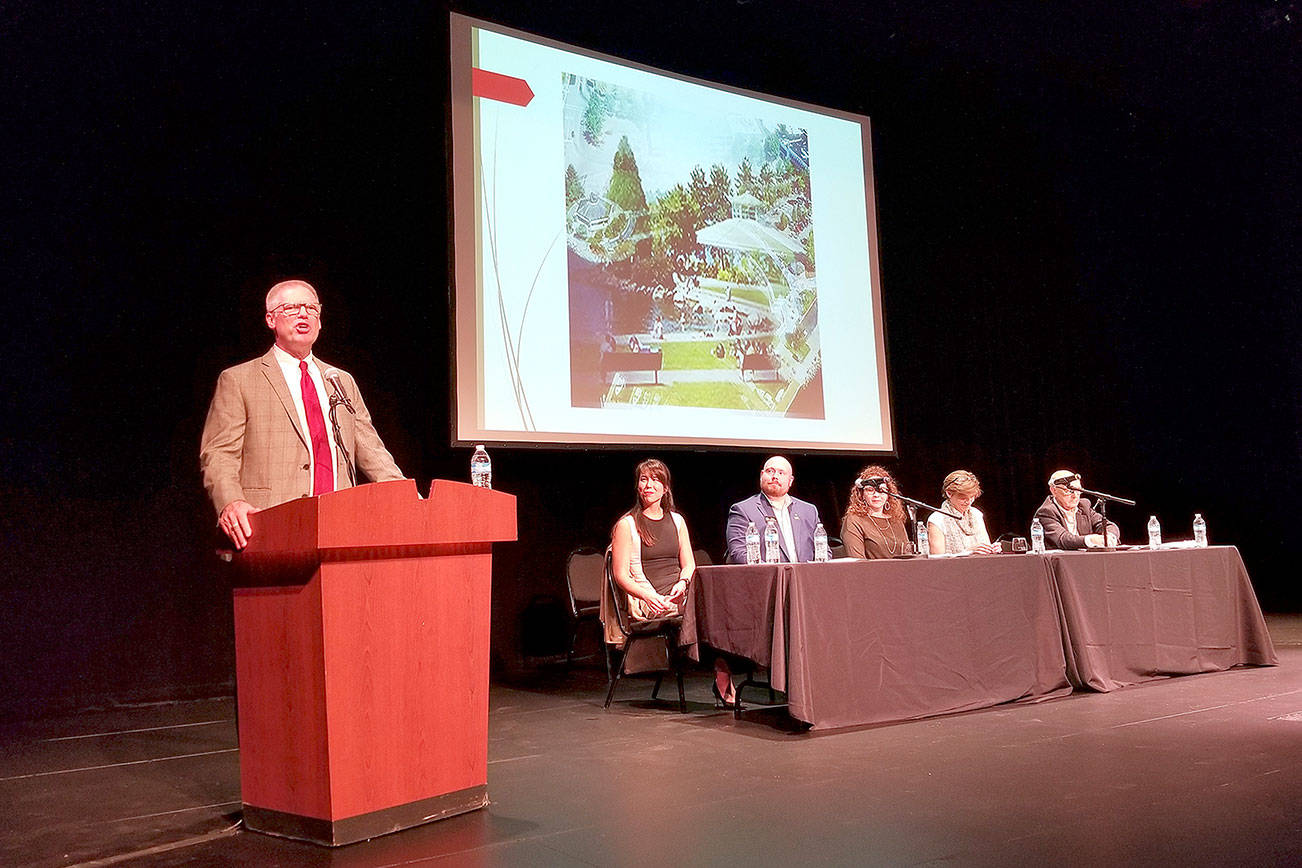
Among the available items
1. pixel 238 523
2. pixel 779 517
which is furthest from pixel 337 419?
pixel 779 517

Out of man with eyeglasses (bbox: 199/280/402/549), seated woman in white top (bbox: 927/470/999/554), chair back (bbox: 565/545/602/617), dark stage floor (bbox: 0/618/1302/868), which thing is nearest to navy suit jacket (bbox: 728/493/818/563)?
seated woman in white top (bbox: 927/470/999/554)

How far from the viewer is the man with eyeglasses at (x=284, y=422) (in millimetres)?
2512

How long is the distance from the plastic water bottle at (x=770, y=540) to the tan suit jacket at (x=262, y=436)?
1671 millimetres

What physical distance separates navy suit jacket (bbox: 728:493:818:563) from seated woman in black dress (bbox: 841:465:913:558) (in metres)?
0.15

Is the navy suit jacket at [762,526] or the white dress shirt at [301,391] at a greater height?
the white dress shirt at [301,391]

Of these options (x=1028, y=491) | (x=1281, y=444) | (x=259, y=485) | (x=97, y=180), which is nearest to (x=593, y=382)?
(x=97, y=180)

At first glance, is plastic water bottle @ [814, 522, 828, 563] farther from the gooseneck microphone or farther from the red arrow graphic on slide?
the red arrow graphic on slide

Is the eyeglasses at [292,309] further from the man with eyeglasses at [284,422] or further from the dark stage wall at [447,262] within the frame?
the dark stage wall at [447,262]

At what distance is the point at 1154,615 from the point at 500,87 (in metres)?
3.99

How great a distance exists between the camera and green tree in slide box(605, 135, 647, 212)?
17.9ft

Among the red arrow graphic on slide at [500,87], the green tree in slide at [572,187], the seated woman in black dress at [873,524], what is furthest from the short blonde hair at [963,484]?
the red arrow graphic on slide at [500,87]

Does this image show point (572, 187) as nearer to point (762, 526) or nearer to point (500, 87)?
point (500, 87)

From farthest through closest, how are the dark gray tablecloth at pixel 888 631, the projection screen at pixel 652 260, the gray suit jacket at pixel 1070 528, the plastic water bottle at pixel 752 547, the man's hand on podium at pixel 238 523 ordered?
the projection screen at pixel 652 260 < the gray suit jacket at pixel 1070 528 < the plastic water bottle at pixel 752 547 < the dark gray tablecloth at pixel 888 631 < the man's hand on podium at pixel 238 523

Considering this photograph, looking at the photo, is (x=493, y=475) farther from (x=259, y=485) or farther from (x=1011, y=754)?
(x=1011, y=754)
